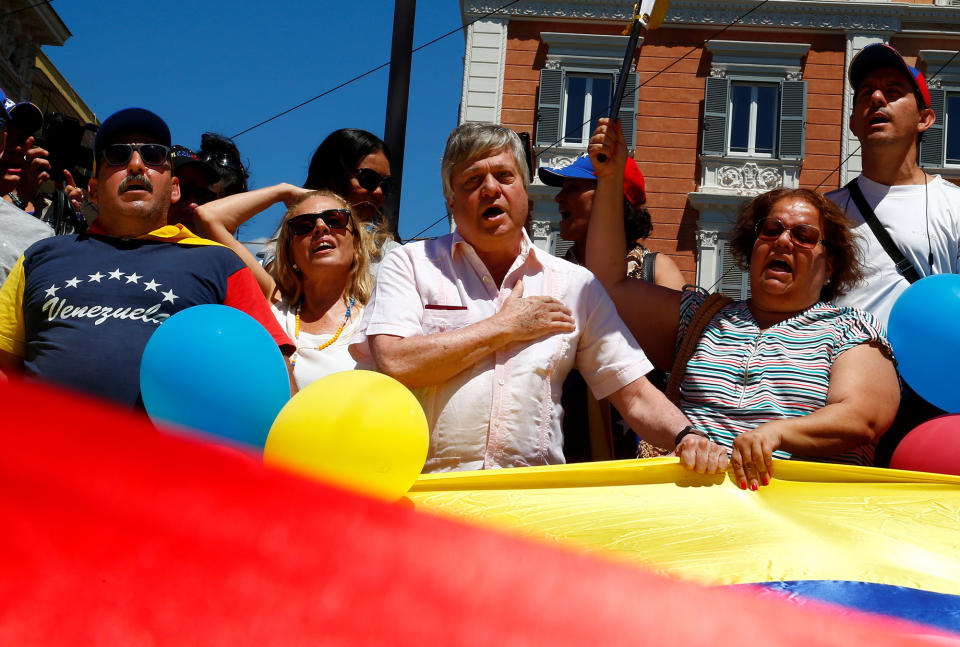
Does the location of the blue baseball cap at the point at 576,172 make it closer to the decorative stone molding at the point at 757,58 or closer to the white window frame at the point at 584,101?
the white window frame at the point at 584,101

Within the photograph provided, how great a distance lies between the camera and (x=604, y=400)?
3.12m

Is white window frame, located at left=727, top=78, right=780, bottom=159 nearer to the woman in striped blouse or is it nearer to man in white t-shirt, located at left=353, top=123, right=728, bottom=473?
the woman in striped blouse

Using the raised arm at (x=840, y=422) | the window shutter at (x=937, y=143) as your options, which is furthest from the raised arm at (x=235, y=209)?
the window shutter at (x=937, y=143)

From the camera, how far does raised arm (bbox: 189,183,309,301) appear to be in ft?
12.8

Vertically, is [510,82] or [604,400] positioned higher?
[510,82]

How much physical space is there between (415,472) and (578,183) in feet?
7.79

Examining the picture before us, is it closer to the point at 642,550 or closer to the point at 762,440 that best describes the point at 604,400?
the point at 762,440

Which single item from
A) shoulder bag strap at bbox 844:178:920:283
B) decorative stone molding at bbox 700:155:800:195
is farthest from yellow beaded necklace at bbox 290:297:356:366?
decorative stone molding at bbox 700:155:800:195

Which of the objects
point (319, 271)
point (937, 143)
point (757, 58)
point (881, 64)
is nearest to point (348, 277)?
point (319, 271)

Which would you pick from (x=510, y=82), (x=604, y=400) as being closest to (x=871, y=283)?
(x=604, y=400)

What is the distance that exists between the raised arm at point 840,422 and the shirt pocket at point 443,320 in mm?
861

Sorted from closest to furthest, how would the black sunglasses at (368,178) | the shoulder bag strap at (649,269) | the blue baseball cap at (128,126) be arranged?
1. the blue baseball cap at (128,126)
2. the shoulder bag strap at (649,269)
3. the black sunglasses at (368,178)

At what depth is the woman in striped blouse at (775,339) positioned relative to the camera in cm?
266

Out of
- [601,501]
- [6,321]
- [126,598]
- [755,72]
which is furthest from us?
[755,72]
